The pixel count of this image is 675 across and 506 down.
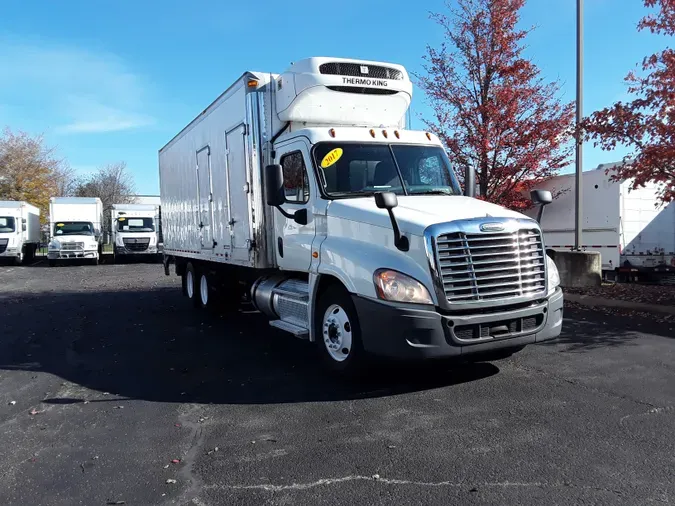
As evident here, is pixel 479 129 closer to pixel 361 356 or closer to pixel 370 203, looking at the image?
pixel 370 203

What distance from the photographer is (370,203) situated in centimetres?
588

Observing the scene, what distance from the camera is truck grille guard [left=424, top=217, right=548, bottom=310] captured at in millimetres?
5059

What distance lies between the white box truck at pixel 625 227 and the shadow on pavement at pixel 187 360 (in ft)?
33.1

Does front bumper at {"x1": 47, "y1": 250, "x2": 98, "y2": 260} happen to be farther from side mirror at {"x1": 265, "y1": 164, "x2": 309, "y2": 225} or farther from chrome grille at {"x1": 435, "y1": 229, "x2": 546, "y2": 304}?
chrome grille at {"x1": 435, "y1": 229, "x2": 546, "y2": 304}

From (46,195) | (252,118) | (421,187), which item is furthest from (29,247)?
(421,187)

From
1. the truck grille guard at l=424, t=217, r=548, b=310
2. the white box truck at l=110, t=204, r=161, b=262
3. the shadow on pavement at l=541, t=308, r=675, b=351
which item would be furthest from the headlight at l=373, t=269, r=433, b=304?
the white box truck at l=110, t=204, r=161, b=262

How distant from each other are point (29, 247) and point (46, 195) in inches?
549

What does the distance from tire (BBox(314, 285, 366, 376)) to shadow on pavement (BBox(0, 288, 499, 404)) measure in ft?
0.77

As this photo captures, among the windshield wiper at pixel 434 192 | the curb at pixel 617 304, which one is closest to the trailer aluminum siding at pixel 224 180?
the windshield wiper at pixel 434 192

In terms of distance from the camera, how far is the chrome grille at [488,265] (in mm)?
5090

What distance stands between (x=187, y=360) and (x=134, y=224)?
24.3 m

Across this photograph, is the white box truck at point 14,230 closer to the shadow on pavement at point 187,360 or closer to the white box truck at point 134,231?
the white box truck at point 134,231

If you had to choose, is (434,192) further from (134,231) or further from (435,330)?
(134,231)

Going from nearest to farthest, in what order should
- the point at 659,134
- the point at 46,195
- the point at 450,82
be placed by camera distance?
the point at 659,134 < the point at 450,82 < the point at 46,195
